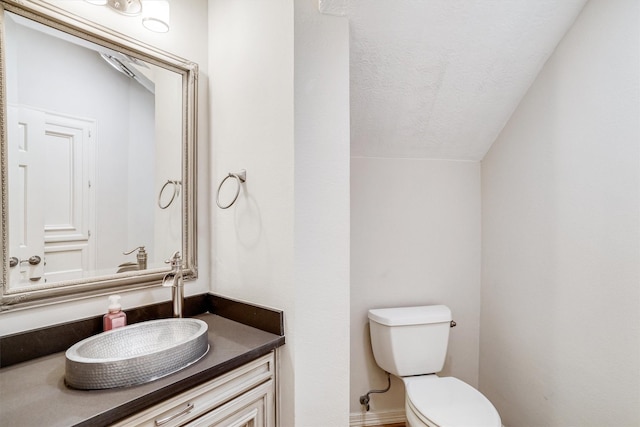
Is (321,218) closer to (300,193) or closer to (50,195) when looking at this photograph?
(300,193)

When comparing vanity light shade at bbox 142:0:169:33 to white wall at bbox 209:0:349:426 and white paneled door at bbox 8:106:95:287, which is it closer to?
white wall at bbox 209:0:349:426

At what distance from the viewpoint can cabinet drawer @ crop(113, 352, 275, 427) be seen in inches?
29.9

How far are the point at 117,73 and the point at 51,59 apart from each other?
20 centimetres

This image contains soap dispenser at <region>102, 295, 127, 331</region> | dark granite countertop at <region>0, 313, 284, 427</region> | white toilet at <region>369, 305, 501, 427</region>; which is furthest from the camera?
white toilet at <region>369, 305, 501, 427</region>

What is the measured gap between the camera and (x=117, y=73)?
1.18 m

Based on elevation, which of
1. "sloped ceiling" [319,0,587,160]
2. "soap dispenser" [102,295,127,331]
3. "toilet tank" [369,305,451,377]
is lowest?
"toilet tank" [369,305,451,377]

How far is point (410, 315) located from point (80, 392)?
1.43 meters

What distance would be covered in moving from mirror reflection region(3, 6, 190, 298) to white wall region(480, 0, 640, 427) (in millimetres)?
1780

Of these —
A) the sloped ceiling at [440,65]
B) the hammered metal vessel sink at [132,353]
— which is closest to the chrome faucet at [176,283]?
the hammered metal vessel sink at [132,353]

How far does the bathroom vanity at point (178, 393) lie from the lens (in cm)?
69

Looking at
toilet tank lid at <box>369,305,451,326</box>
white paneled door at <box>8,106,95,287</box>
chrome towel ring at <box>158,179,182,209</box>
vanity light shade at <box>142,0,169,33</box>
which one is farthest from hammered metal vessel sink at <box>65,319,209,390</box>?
vanity light shade at <box>142,0,169,33</box>

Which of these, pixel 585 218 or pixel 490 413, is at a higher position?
pixel 585 218

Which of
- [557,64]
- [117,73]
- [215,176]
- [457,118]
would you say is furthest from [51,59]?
[557,64]

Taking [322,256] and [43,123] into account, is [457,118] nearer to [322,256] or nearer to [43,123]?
[322,256]
